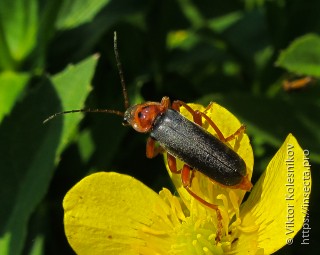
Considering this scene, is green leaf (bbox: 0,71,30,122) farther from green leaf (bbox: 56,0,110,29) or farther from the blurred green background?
green leaf (bbox: 56,0,110,29)

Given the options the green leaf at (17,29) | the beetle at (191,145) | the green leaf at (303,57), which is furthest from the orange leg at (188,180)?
the green leaf at (17,29)

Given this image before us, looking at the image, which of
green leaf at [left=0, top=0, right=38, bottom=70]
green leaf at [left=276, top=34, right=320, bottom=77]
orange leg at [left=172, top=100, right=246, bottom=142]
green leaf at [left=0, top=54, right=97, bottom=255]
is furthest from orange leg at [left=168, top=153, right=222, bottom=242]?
green leaf at [left=0, top=0, right=38, bottom=70]

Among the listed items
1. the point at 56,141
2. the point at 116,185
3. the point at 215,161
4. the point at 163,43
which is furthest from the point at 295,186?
the point at 163,43

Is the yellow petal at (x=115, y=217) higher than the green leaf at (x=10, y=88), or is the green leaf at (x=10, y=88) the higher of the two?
the green leaf at (x=10, y=88)

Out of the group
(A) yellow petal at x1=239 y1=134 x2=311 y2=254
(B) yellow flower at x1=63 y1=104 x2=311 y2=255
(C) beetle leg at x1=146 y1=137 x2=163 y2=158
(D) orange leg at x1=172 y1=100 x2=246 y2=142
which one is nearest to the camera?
(A) yellow petal at x1=239 y1=134 x2=311 y2=254

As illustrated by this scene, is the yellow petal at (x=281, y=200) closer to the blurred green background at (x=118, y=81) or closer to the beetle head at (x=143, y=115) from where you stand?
the beetle head at (x=143, y=115)

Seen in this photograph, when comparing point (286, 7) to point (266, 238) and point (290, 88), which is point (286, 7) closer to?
point (290, 88)
